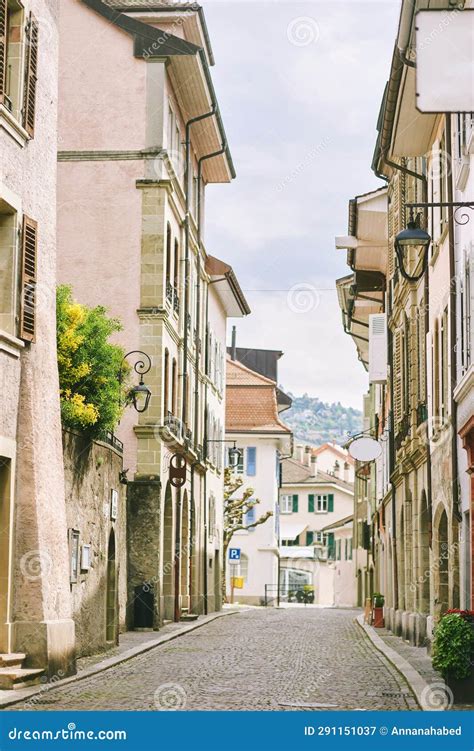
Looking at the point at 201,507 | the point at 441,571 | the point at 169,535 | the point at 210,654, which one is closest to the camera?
the point at 210,654

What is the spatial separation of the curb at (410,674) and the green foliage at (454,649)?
1.37 feet

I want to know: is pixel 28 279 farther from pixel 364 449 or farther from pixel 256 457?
pixel 256 457

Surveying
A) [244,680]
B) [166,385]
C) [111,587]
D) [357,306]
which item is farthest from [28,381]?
[357,306]

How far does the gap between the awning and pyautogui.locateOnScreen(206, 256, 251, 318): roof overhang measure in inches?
1865

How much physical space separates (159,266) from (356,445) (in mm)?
6460

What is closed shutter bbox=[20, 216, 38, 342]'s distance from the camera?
17.7 m

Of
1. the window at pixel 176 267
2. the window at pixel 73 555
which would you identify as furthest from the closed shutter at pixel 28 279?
the window at pixel 176 267

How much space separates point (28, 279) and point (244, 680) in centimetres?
594

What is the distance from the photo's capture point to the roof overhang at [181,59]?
110 ft

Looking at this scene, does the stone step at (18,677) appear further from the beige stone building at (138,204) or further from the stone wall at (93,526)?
the beige stone building at (138,204)

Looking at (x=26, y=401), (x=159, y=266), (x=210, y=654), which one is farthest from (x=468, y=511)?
(x=159, y=266)

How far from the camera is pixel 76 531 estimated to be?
66.2ft

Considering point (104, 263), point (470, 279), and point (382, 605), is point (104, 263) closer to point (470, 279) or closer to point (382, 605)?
point (382, 605)

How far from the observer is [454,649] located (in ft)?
48.5
